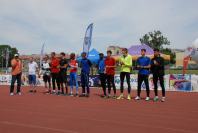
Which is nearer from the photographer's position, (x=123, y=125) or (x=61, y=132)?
(x=61, y=132)

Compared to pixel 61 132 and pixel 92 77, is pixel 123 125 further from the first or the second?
pixel 92 77

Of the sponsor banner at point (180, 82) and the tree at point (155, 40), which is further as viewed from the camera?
the tree at point (155, 40)

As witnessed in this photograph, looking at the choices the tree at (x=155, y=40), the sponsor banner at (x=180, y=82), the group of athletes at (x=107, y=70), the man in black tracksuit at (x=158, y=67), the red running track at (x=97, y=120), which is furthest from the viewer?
the tree at (x=155, y=40)

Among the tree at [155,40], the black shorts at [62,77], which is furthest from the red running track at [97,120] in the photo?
the tree at [155,40]

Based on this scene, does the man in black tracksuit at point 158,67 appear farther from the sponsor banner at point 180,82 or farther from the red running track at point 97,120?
the sponsor banner at point 180,82

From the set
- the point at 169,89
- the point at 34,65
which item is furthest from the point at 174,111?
the point at 169,89

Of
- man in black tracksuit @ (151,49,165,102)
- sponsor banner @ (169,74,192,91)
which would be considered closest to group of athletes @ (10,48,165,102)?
man in black tracksuit @ (151,49,165,102)

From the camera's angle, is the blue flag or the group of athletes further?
the blue flag

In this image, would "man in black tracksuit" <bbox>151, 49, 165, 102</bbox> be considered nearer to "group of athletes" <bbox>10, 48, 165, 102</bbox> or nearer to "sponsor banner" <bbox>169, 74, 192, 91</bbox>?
"group of athletes" <bbox>10, 48, 165, 102</bbox>

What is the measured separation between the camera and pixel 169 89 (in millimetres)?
20281

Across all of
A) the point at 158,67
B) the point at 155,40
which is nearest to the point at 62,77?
the point at 158,67

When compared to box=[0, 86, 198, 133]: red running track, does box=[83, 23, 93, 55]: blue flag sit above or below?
above

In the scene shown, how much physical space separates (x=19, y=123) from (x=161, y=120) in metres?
2.98

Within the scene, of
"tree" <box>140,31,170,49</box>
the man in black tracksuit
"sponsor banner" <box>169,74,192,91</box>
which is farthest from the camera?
"tree" <box>140,31,170,49</box>
